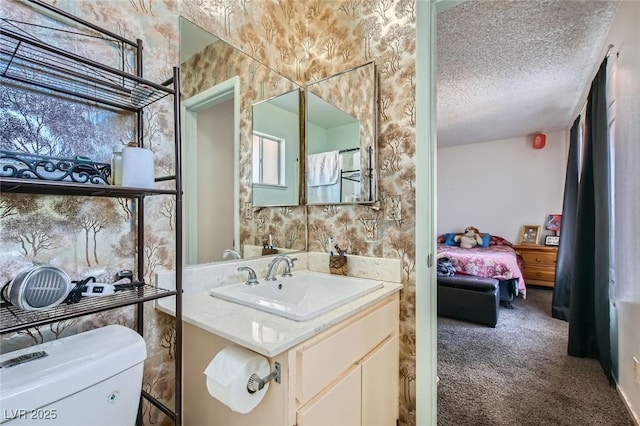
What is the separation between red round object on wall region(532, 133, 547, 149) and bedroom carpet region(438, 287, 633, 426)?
3.08 metres

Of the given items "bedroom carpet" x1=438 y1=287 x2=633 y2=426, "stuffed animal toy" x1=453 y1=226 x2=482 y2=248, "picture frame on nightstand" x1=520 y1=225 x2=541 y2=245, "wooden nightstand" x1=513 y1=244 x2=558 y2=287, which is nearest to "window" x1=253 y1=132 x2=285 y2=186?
"bedroom carpet" x1=438 y1=287 x2=633 y2=426

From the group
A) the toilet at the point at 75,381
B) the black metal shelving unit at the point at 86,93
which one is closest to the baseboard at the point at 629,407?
the black metal shelving unit at the point at 86,93

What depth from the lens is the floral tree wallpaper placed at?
0.85 m

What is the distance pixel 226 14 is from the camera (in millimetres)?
1373

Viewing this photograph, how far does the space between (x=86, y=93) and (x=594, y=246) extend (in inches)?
126

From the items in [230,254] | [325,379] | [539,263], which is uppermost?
[230,254]

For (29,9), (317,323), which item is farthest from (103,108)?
(317,323)

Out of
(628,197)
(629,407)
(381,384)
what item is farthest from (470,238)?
(381,384)

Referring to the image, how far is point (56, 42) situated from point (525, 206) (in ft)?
19.3

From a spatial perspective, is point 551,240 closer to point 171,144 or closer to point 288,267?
point 288,267

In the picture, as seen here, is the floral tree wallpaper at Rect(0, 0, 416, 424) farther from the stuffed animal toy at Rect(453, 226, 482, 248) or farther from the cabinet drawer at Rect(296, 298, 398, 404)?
the stuffed animal toy at Rect(453, 226, 482, 248)

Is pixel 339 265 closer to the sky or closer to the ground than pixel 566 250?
closer to the sky

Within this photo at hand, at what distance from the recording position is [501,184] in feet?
16.7

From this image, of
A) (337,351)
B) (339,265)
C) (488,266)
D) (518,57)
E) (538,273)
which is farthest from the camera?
(538,273)
